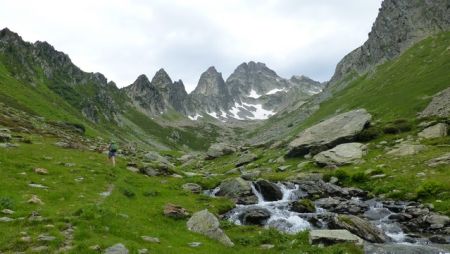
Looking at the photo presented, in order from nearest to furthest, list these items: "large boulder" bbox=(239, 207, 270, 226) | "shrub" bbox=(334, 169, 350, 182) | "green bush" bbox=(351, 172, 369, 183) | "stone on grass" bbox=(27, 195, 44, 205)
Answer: "stone on grass" bbox=(27, 195, 44, 205) → "large boulder" bbox=(239, 207, 270, 226) → "green bush" bbox=(351, 172, 369, 183) → "shrub" bbox=(334, 169, 350, 182)

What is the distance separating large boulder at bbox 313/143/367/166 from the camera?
61.1 m

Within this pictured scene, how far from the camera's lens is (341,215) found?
104ft

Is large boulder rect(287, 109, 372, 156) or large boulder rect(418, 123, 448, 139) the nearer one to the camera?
large boulder rect(418, 123, 448, 139)

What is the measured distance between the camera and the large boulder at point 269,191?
46.9 metres

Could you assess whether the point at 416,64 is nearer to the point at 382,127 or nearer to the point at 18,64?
the point at 382,127

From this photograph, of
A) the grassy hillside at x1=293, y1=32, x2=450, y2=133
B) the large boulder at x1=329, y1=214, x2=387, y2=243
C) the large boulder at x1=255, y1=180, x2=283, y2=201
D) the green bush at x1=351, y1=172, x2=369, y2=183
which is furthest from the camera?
the grassy hillside at x1=293, y1=32, x2=450, y2=133

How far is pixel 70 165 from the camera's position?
42.5 meters

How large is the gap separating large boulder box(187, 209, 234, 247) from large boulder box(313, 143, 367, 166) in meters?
35.7

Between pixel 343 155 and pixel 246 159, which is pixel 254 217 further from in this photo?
pixel 246 159

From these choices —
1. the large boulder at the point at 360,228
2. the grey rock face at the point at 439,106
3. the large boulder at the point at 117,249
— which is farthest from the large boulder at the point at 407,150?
the large boulder at the point at 117,249

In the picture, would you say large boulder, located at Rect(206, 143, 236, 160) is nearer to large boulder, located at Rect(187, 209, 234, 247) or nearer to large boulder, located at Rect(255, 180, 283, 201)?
large boulder, located at Rect(255, 180, 283, 201)

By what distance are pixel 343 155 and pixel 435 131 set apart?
44.2ft

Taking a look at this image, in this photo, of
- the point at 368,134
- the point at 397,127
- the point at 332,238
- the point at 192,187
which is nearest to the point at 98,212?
the point at 332,238

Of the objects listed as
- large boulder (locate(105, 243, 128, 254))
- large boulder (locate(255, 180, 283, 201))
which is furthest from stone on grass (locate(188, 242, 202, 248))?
large boulder (locate(255, 180, 283, 201))
